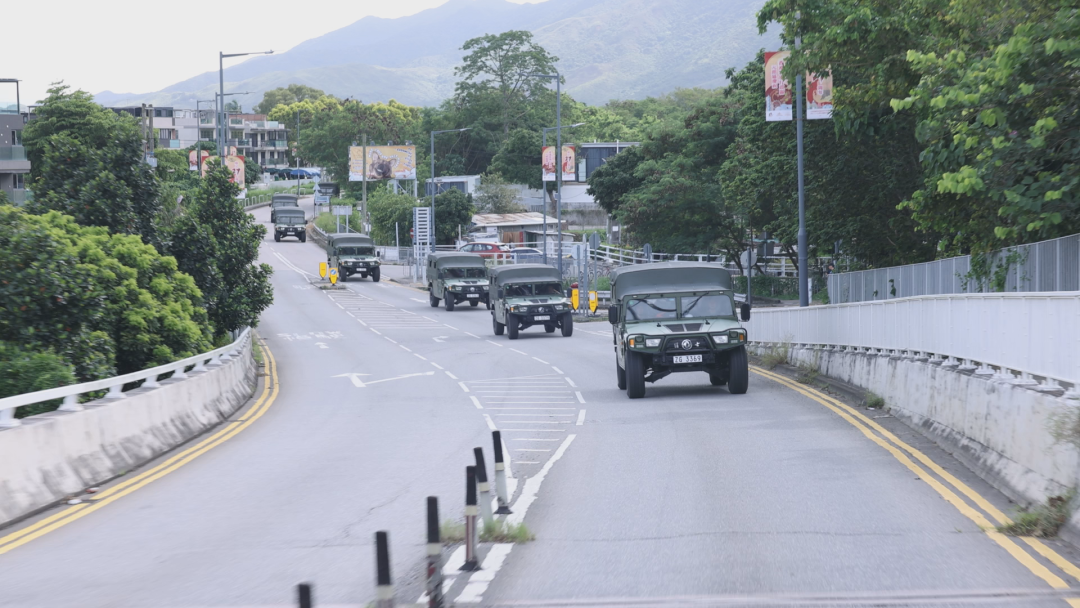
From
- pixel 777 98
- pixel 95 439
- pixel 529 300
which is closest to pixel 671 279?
pixel 777 98

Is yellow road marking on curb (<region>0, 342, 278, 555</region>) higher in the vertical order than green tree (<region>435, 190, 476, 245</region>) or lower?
lower

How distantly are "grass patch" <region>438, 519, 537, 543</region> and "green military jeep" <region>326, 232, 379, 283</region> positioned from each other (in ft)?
195

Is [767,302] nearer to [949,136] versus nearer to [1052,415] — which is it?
[949,136]

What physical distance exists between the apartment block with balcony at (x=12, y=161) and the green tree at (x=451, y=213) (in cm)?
3197

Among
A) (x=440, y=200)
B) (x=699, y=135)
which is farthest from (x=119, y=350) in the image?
(x=440, y=200)

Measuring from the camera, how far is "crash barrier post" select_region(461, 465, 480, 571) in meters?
8.56

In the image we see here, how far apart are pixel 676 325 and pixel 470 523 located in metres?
13.3

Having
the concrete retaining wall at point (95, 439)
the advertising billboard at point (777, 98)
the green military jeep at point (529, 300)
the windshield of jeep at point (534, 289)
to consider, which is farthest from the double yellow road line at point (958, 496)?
the windshield of jeep at point (534, 289)

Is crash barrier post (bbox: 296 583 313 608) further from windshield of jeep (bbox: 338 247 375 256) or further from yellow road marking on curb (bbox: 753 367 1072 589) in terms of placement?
windshield of jeep (bbox: 338 247 375 256)

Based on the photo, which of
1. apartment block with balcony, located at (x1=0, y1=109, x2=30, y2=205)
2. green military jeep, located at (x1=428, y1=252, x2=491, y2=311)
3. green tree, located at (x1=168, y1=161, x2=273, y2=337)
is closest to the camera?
green tree, located at (x1=168, y1=161, x2=273, y2=337)

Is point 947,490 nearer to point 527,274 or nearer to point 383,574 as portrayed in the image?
point 383,574

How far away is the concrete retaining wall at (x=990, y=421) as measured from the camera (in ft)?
34.2

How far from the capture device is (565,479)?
519 inches

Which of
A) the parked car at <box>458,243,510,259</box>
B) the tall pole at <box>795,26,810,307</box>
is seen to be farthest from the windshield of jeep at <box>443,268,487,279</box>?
the parked car at <box>458,243,510,259</box>
